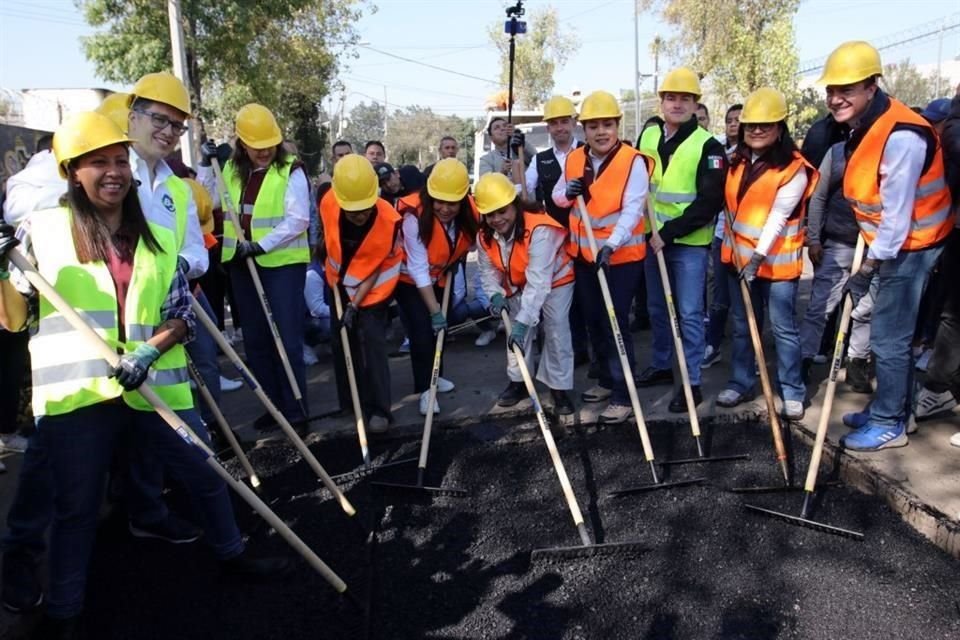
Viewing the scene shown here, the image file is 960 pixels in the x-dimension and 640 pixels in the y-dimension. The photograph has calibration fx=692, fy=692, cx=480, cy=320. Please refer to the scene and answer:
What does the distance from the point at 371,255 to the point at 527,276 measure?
0.98 m

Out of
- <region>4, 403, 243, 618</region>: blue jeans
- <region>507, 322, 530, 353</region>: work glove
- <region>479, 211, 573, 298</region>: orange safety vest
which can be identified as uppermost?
<region>479, 211, 573, 298</region>: orange safety vest

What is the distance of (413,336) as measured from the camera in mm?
4848

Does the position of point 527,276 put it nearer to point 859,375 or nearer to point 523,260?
point 523,260

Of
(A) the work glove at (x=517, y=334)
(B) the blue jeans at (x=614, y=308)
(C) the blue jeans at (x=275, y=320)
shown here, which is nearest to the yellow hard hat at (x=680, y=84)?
(B) the blue jeans at (x=614, y=308)

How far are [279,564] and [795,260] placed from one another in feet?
10.8

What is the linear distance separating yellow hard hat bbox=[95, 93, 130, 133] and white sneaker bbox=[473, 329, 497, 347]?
363cm

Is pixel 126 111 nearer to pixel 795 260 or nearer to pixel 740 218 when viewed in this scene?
pixel 740 218

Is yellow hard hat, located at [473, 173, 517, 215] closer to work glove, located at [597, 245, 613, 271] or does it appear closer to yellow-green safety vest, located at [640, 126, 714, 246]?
work glove, located at [597, 245, 613, 271]

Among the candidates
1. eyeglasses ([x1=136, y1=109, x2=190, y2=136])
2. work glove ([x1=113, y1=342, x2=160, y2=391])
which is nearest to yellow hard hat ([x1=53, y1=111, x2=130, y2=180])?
work glove ([x1=113, y1=342, x2=160, y2=391])

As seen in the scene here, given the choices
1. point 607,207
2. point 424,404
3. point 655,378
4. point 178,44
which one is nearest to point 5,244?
point 424,404

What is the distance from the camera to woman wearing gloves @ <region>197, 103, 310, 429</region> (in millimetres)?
4215

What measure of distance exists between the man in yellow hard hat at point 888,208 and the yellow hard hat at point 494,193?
1731mm

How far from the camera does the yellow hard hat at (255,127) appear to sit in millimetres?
4152

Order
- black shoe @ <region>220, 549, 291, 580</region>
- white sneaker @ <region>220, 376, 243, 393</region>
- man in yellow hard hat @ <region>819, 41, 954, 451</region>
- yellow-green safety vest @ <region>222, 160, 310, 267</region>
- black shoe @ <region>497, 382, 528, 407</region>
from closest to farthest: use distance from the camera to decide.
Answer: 1. black shoe @ <region>220, 549, 291, 580</region>
2. man in yellow hard hat @ <region>819, 41, 954, 451</region>
3. yellow-green safety vest @ <region>222, 160, 310, 267</region>
4. black shoe @ <region>497, 382, 528, 407</region>
5. white sneaker @ <region>220, 376, 243, 393</region>
